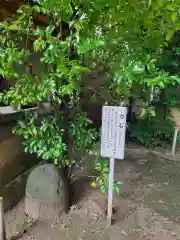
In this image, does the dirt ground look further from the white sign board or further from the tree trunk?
the white sign board

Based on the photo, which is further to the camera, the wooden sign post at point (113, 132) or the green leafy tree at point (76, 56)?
the wooden sign post at point (113, 132)

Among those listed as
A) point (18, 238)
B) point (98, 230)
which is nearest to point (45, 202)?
point (18, 238)

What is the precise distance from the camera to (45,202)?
91.5 inches

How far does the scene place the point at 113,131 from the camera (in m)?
2.11

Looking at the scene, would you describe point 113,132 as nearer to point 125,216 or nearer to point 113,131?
point 113,131

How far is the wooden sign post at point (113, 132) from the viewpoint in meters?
2.06

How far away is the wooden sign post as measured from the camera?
6.75 ft

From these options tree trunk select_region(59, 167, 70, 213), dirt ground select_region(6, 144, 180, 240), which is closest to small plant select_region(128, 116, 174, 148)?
dirt ground select_region(6, 144, 180, 240)

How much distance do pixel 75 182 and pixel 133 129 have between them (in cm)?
241

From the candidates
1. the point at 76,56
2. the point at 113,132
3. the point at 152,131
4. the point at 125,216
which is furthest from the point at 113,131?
the point at 152,131

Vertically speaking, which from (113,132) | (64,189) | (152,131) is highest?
(113,132)

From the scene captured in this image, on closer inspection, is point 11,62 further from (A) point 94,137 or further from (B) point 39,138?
(A) point 94,137

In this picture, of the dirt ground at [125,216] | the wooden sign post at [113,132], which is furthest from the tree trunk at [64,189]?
Answer: the wooden sign post at [113,132]

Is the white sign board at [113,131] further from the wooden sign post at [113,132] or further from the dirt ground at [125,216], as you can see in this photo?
the dirt ground at [125,216]
